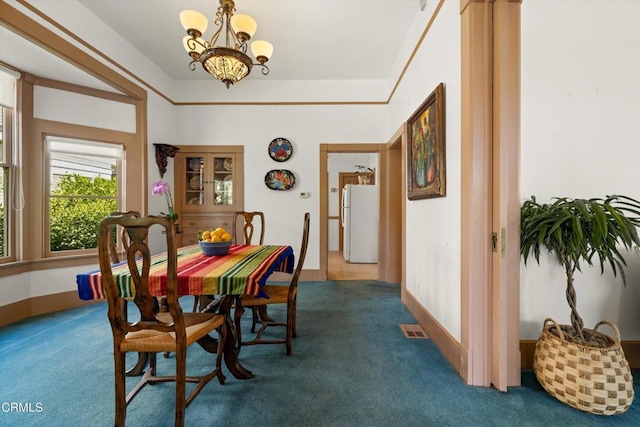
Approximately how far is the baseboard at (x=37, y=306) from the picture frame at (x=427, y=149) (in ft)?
12.9

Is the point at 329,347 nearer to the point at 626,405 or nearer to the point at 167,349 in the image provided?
the point at 167,349

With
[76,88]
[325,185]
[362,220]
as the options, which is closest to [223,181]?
[325,185]

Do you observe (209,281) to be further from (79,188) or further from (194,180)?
(194,180)

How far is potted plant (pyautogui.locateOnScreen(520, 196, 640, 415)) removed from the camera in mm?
1348

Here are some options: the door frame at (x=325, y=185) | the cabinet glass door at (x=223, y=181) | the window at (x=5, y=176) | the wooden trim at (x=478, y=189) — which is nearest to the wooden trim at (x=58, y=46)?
the window at (x=5, y=176)

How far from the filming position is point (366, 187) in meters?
5.65

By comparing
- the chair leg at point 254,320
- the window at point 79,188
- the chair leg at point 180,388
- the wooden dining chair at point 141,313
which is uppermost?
the window at point 79,188

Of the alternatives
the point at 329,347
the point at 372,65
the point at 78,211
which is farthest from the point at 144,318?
the point at 372,65

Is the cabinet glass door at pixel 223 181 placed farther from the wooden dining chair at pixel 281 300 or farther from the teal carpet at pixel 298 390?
the wooden dining chair at pixel 281 300

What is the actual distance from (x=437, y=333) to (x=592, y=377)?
2.93 feet

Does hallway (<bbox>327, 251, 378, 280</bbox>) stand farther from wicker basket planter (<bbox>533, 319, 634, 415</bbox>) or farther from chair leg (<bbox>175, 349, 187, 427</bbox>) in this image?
chair leg (<bbox>175, 349, 187, 427</bbox>)

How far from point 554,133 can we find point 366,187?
3.95 meters

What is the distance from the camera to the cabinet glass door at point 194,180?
4131 mm

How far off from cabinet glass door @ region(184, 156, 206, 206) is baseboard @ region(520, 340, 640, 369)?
413 centimetres
